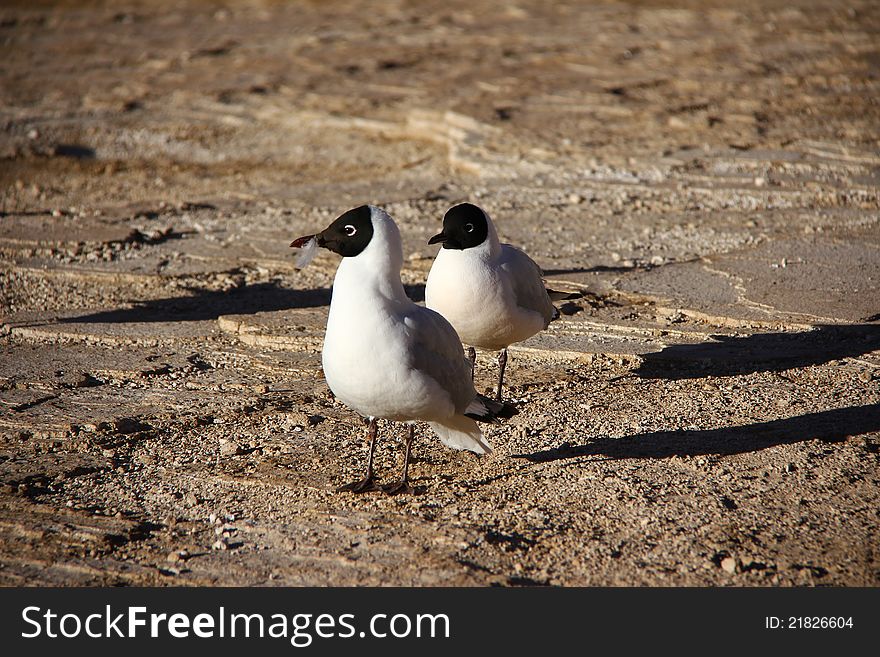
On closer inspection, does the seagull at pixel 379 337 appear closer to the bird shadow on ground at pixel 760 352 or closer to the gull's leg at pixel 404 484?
the gull's leg at pixel 404 484

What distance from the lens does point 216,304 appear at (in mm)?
6137

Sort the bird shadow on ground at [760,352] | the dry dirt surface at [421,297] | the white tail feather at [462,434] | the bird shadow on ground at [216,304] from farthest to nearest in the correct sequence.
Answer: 1. the bird shadow on ground at [216,304]
2. the bird shadow on ground at [760,352]
3. the white tail feather at [462,434]
4. the dry dirt surface at [421,297]

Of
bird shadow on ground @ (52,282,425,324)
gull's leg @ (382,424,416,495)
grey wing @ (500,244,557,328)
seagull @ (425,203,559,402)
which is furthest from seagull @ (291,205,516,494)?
bird shadow on ground @ (52,282,425,324)

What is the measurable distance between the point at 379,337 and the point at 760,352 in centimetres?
244

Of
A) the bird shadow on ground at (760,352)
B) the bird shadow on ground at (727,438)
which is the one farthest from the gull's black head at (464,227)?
the bird shadow on ground at (760,352)

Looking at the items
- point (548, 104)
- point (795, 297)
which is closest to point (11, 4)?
point (548, 104)

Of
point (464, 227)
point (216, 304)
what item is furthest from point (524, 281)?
point (216, 304)

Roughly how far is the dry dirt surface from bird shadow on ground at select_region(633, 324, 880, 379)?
0.02 metres

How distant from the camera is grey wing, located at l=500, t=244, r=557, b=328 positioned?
4.85 meters

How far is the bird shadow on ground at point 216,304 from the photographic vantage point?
5.91 meters

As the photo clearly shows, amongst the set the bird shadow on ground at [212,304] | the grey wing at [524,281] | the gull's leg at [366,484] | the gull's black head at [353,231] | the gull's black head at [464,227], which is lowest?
the bird shadow on ground at [212,304]

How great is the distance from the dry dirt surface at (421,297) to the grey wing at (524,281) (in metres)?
0.40

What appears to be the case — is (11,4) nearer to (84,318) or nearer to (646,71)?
(646,71)

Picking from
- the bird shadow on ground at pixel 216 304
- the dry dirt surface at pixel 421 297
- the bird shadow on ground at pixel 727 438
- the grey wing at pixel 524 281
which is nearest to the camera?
the dry dirt surface at pixel 421 297
